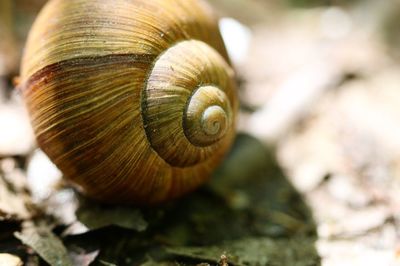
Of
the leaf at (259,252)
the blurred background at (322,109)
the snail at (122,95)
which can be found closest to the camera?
the snail at (122,95)

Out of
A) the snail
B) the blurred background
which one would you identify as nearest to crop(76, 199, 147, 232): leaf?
the snail

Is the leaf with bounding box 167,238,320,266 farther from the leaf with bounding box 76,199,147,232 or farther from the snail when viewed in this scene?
the snail

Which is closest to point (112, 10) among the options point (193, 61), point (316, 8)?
point (193, 61)

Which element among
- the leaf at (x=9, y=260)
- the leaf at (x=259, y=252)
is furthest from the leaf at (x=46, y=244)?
the leaf at (x=259, y=252)

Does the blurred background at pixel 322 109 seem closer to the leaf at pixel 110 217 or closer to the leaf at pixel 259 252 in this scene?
the leaf at pixel 259 252

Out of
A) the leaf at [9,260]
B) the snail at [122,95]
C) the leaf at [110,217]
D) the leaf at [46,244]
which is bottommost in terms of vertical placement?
the leaf at [9,260]

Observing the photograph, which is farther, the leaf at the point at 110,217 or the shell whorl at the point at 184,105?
the leaf at the point at 110,217
